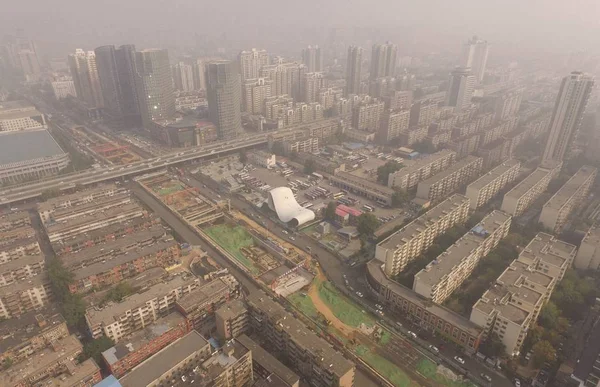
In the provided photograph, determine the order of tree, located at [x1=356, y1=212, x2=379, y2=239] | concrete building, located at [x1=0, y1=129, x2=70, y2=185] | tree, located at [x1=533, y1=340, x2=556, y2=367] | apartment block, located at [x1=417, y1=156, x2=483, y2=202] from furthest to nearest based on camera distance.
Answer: concrete building, located at [x1=0, y1=129, x2=70, y2=185], apartment block, located at [x1=417, y1=156, x2=483, y2=202], tree, located at [x1=356, y1=212, x2=379, y2=239], tree, located at [x1=533, y1=340, x2=556, y2=367]

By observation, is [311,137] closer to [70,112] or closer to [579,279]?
[579,279]

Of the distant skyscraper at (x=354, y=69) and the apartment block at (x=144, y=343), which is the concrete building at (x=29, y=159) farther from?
the distant skyscraper at (x=354, y=69)

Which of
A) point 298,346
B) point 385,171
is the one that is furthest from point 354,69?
point 298,346

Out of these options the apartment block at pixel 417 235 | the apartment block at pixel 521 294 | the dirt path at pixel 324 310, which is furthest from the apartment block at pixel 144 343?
the apartment block at pixel 521 294

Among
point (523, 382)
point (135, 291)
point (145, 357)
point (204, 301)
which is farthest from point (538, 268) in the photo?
point (135, 291)

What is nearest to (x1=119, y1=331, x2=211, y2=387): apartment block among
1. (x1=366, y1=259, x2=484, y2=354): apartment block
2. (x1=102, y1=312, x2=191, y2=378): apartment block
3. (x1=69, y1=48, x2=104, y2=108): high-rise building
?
(x1=102, y1=312, x2=191, y2=378): apartment block

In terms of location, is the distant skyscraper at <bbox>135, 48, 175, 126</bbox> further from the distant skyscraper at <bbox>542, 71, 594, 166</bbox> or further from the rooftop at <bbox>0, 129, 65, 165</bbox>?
the distant skyscraper at <bbox>542, 71, 594, 166</bbox>

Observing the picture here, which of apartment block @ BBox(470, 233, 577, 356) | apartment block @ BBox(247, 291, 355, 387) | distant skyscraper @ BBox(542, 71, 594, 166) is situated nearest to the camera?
apartment block @ BBox(247, 291, 355, 387)
